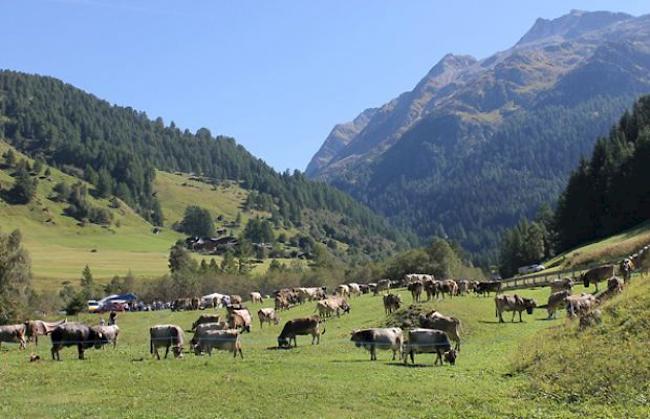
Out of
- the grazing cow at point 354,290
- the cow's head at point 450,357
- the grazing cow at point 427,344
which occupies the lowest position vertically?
the cow's head at point 450,357

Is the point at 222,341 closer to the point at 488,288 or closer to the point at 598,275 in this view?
the point at 598,275

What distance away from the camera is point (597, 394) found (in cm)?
2238

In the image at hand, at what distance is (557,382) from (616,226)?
101 metres

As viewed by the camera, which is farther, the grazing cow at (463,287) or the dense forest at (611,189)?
the dense forest at (611,189)

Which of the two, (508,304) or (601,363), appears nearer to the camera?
(601,363)

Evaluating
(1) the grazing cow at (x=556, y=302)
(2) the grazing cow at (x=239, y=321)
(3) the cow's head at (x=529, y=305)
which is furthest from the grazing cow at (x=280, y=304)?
(1) the grazing cow at (x=556, y=302)

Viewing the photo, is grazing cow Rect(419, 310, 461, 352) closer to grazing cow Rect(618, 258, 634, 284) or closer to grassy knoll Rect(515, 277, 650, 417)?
grassy knoll Rect(515, 277, 650, 417)

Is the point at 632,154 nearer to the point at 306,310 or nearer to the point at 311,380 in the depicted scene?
the point at 306,310

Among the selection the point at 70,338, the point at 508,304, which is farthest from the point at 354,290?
the point at 70,338

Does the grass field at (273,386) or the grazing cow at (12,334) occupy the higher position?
the grazing cow at (12,334)

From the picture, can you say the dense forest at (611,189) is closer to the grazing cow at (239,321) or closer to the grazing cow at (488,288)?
the grazing cow at (488,288)

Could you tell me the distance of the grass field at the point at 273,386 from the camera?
21.5 meters

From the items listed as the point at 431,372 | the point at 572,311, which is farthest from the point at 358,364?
the point at 572,311

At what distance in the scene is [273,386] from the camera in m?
25.1
